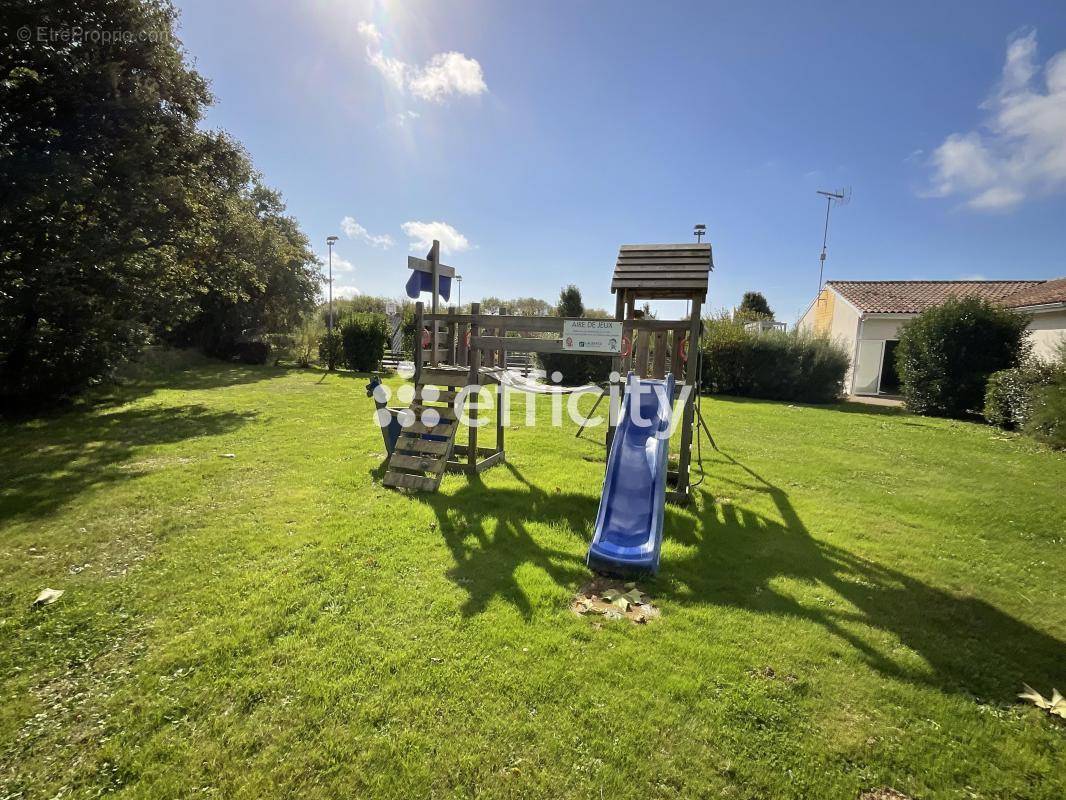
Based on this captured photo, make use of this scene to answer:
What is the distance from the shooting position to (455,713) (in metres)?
2.54

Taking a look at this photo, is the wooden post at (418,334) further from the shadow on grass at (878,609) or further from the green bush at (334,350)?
the green bush at (334,350)

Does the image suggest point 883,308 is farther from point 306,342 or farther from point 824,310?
point 306,342

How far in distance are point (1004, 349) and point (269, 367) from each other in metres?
25.6

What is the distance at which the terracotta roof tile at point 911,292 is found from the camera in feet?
64.2

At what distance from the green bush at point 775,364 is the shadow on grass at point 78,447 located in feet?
46.3

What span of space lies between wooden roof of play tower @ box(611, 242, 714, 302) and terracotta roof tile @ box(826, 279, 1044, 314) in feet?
57.8

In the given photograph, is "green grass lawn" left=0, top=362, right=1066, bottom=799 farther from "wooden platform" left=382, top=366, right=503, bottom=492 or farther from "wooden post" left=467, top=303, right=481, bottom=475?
"wooden post" left=467, top=303, right=481, bottom=475

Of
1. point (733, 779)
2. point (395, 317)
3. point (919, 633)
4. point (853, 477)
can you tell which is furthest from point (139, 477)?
point (395, 317)

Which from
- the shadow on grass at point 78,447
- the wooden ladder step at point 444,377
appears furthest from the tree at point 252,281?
the wooden ladder step at point 444,377

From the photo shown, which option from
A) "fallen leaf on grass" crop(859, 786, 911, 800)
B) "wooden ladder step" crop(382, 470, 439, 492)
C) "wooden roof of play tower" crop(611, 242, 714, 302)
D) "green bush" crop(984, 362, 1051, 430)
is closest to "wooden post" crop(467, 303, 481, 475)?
"wooden ladder step" crop(382, 470, 439, 492)

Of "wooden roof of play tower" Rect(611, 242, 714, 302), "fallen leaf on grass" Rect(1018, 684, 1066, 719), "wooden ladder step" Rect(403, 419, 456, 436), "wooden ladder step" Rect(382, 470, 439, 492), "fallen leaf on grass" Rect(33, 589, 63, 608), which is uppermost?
"wooden roof of play tower" Rect(611, 242, 714, 302)

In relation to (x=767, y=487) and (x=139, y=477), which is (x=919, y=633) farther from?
(x=139, y=477)

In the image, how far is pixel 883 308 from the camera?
64.8ft

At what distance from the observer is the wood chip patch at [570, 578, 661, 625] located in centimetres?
353
